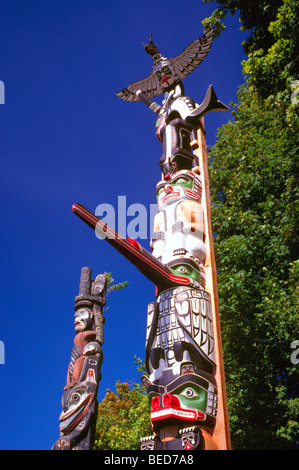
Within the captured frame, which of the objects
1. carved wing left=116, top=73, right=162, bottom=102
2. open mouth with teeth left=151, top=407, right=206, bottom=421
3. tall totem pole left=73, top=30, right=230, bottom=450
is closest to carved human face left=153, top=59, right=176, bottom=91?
carved wing left=116, top=73, right=162, bottom=102

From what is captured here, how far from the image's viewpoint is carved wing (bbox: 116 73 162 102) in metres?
10.9

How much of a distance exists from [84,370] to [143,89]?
24.1 ft

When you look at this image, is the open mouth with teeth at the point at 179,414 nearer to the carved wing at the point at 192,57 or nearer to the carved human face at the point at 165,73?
the carved human face at the point at 165,73

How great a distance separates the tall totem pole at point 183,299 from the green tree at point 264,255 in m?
1.61

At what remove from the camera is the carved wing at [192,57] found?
33.8 feet

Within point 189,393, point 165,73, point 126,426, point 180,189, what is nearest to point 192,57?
point 165,73

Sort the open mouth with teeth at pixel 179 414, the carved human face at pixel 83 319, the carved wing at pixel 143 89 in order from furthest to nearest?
the carved wing at pixel 143 89, the carved human face at pixel 83 319, the open mouth with teeth at pixel 179 414

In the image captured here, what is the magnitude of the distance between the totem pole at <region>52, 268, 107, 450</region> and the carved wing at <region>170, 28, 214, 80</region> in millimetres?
5327

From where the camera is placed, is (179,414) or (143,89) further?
(143,89)

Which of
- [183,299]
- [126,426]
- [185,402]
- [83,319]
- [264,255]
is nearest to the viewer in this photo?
[185,402]

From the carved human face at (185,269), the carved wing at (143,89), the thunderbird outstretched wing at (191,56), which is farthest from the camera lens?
the carved wing at (143,89)

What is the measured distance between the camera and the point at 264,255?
979cm

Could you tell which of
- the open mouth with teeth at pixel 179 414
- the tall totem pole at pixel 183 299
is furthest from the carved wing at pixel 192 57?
the open mouth with teeth at pixel 179 414

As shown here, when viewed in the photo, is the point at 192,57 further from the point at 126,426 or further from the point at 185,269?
the point at 126,426
